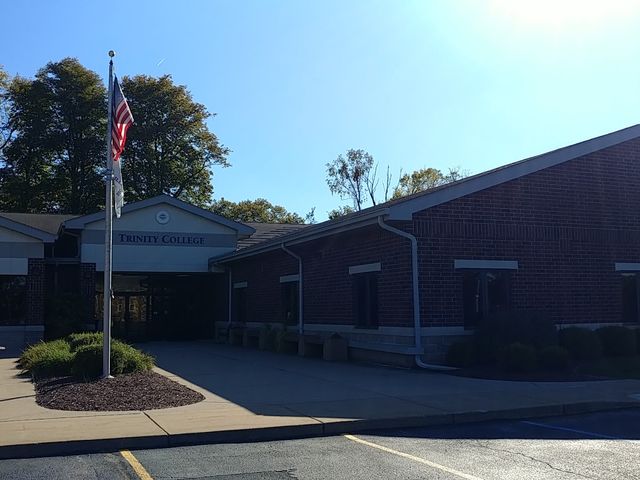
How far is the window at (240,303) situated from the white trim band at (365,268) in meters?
9.15

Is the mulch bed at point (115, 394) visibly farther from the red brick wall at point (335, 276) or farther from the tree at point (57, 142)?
the tree at point (57, 142)

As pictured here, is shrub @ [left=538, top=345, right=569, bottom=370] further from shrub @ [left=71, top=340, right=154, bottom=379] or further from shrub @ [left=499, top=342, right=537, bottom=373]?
shrub @ [left=71, top=340, right=154, bottom=379]

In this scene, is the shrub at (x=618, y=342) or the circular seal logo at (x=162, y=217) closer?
the shrub at (x=618, y=342)

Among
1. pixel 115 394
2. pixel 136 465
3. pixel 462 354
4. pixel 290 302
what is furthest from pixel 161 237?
pixel 136 465

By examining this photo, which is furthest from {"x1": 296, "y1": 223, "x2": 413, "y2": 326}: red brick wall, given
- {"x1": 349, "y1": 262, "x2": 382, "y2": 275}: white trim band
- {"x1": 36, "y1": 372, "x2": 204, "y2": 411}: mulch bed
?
{"x1": 36, "y1": 372, "x2": 204, "y2": 411}: mulch bed

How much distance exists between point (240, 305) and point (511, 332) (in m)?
14.3

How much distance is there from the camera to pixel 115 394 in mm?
11328

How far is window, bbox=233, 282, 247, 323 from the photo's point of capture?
1045 inches

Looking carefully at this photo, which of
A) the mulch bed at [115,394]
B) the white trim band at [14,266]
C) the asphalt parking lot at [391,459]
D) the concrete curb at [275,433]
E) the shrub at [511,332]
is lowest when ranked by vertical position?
the asphalt parking lot at [391,459]

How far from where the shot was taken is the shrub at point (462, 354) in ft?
49.5

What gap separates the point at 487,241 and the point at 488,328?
225 cm

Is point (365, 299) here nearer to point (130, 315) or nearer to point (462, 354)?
point (462, 354)

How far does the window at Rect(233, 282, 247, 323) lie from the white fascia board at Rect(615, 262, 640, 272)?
44.8 ft

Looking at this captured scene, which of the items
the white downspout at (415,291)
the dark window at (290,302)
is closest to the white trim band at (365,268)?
the white downspout at (415,291)
